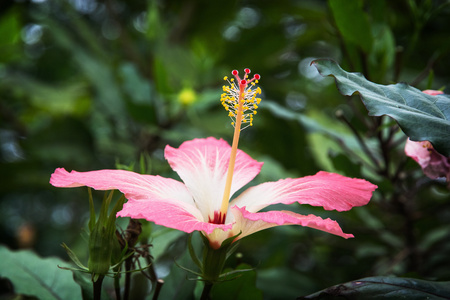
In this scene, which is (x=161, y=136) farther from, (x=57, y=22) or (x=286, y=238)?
(x=57, y=22)

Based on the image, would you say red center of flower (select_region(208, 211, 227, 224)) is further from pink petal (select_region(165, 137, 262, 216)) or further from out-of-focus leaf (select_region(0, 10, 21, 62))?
out-of-focus leaf (select_region(0, 10, 21, 62))

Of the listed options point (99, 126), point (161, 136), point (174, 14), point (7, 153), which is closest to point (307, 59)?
point (174, 14)

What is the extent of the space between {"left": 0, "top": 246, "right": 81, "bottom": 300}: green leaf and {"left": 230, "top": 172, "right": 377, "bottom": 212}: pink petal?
0.39m

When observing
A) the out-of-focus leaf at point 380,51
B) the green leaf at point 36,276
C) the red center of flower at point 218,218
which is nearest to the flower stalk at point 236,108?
the red center of flower at point 218,218

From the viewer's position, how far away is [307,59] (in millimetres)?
2312

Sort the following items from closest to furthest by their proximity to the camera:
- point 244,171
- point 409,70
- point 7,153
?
point 244,171 → point 409,70 → point 7,153

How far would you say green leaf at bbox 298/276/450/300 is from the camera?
64cm

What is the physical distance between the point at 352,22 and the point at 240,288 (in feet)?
2.29

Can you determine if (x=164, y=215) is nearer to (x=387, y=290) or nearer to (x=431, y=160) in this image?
(x=387, y=290)

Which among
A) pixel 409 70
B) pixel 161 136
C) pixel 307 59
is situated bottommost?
pixel 161 136

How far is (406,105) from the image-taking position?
2.27 ft

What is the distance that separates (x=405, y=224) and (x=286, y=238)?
0.48m

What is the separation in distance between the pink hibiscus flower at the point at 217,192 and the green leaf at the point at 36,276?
28 cm

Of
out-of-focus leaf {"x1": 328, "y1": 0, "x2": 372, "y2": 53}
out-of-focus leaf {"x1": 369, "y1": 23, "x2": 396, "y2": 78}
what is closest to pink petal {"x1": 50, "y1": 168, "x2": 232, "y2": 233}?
out-of-focus leaf {"x1": 328, "y1": 0, "x2": 372, "y2": 53}
